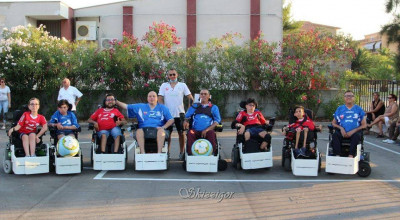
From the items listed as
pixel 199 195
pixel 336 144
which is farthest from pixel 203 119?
pixel 336 144

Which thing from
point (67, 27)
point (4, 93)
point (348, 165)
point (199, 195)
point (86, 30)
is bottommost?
point (199, 195)

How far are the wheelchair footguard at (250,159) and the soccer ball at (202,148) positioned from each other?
0.59 m

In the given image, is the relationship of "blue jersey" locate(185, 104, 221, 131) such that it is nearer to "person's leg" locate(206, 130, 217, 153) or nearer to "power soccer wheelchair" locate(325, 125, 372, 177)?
"person's leg" locate(206, 130, 217, 153)

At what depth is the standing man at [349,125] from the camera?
7.98 metres

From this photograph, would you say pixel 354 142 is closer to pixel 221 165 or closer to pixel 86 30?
pixel 221 165

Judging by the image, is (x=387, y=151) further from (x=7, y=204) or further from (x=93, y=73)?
(x=93, y=73)

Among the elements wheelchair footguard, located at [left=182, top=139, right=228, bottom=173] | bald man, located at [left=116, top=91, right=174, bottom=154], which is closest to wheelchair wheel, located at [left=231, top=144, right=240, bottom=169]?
wheelchair footguard, located at [left=182, top=139, right=228, bottom=173]

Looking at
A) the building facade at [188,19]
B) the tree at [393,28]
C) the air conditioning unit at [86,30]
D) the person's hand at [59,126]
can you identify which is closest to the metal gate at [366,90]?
the tree at [393,28]

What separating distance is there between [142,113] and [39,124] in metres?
1.91

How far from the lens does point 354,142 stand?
312 inches

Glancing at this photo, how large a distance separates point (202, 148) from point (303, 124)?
2.00 meters

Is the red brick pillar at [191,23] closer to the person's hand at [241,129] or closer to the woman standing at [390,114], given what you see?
the woman standing at [390,114]

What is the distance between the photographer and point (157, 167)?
7781 millimetres

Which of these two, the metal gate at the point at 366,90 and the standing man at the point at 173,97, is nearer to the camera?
the standing man at the point at 173,97
